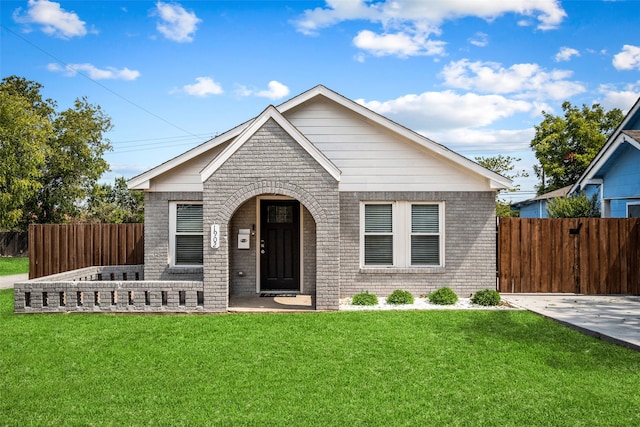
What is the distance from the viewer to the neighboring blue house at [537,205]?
2853 centimetres

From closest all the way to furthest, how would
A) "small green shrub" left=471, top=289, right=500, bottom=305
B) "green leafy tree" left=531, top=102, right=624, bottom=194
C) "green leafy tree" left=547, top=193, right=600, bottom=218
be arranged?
1. "small green shrub" left=471, top=289, right=500, bottom=305
2. "green leafy tree" left=547, top=193, right=600, bottom=218
3. "green leafy tree" left=531, top=102, right=624, bottom=194

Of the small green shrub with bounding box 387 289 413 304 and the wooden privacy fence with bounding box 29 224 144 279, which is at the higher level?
the wooden privacy fence with bounding box 29 224 144 279

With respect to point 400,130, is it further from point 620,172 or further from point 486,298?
point 620,172

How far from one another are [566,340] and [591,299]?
490cm

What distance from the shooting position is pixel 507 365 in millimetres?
6539

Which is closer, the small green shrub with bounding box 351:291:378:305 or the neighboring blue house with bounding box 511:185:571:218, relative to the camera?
the small green shrub with bounding box 351:291:378:305

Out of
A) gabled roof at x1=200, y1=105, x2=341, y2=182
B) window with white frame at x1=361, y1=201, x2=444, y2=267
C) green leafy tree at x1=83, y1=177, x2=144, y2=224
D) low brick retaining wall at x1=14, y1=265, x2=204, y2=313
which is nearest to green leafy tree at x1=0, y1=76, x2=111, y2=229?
green leafy tree at x1=83, y1=177, x2=144, y2=224

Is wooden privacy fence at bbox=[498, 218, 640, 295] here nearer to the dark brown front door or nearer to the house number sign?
the dark brown front door

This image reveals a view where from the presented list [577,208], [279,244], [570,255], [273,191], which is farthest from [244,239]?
[577,208]

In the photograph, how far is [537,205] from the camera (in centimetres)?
3103

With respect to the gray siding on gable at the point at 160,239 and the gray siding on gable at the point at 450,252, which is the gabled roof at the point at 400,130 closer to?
the gray siding on gable at the point at 450,252

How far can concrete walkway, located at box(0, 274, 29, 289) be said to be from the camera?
15.6m

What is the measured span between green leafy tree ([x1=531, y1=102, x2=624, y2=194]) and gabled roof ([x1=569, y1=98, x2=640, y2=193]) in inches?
778

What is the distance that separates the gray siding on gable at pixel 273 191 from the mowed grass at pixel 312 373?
3.74 feet
